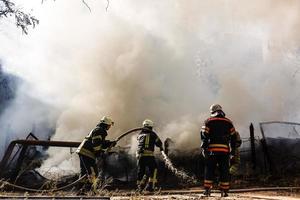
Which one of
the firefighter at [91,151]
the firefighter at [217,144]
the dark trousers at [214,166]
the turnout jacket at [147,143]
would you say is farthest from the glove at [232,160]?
the firefighter at [91,151]

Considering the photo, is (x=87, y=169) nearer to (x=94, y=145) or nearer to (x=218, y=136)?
(x=94, y=145)

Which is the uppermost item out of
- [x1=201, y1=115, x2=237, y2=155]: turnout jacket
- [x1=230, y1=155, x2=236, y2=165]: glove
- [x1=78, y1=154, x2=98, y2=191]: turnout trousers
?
[x1=201, y1=115, x2=237, y2=155]: turnout jacket

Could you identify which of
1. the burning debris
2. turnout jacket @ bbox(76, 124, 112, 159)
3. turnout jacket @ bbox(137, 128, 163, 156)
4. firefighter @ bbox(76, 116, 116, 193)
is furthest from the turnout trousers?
the burning debris

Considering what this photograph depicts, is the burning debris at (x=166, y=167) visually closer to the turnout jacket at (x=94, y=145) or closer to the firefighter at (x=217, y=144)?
the turnout jacket at (x=94, y=145)

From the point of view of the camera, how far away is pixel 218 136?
7586 millimetres

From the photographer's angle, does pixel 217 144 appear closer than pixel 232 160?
Yes

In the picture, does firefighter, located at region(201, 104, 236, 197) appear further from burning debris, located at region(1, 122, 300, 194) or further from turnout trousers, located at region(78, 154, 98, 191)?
burning debris, located at region(1, 122, 300, 194)

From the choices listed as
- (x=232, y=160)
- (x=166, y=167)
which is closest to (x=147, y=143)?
(x=232, y=160)

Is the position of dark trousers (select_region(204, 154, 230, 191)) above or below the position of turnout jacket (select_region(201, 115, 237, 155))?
below

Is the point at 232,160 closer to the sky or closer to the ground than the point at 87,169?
closer to the sky

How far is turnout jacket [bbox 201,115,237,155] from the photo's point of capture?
297 inches

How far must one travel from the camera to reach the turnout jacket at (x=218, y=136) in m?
7.55

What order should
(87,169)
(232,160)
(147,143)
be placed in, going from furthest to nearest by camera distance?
1. (147,143)
2. (87,169)
3. (232,160)

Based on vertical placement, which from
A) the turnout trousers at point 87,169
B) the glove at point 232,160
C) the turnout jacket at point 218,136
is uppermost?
the turnout jacket at point 218,136
